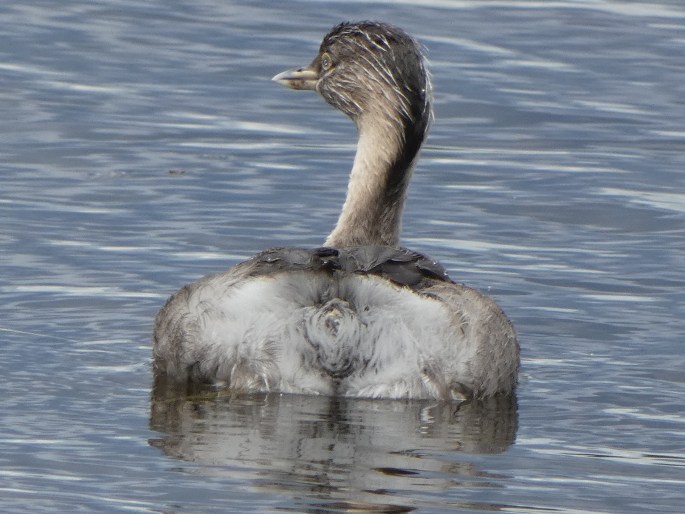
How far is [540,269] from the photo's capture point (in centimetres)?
1216

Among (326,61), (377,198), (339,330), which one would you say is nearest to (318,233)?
(326,61)

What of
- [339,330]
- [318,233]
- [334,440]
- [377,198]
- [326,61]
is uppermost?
[326,61]

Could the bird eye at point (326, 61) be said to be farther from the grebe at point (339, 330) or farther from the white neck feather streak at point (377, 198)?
the grebe at point (339, 330)

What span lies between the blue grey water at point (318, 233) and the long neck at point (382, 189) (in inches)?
42.7

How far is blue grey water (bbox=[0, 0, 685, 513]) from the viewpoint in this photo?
7652 millimetres

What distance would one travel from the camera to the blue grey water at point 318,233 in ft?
25.1

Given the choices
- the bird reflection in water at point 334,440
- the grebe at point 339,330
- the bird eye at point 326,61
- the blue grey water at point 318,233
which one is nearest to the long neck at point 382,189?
the bird eye at point 326,61

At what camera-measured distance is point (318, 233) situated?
13.0m

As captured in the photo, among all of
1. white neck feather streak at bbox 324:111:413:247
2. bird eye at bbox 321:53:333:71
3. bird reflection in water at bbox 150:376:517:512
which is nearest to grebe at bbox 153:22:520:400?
bird reflection in water at bbox 150:376:517:512

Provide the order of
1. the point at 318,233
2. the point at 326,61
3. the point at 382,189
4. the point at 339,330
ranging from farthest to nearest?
the point at 318,233, the point at 326,61, the point at 382,189, the point at 339,330

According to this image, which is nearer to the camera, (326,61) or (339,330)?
(339,330)

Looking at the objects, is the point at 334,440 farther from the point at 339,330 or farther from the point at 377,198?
the point at 377,198

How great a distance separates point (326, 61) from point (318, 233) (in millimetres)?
1755

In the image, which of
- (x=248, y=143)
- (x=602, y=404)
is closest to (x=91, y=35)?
(x=248, y=143)
